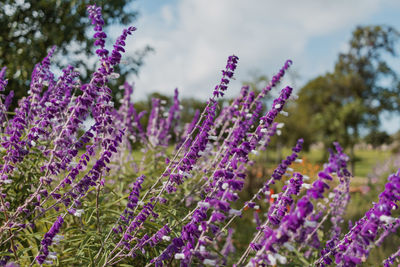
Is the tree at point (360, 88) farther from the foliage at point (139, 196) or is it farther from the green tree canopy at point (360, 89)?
the foliage at point (139, 196)

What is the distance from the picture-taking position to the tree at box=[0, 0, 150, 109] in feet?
29.4

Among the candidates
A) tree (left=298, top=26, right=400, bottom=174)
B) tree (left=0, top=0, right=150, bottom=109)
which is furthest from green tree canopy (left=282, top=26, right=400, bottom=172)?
tree (left=0, top=0, right=150, bottom=109)

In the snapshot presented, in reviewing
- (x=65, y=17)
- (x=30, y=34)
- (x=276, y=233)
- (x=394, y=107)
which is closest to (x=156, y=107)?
(x=276, y=233)

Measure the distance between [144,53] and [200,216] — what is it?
934 cm

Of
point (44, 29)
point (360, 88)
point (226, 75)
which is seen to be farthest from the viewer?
point (360, 88)

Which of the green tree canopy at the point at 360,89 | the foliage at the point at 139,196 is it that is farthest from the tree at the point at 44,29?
the green tree canopy at the point at 360,89

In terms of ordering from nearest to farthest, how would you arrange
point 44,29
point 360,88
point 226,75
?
point 226,75
point 44,29
point 360,88

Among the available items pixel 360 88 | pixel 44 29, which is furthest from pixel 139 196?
pixel 360 88

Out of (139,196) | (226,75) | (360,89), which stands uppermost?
(360,89)

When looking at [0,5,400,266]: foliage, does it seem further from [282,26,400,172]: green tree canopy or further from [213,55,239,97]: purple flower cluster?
[282,26,400,172]: green tree canopy

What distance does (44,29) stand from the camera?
Result: 948cm

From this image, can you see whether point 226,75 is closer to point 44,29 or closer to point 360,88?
point 44,29

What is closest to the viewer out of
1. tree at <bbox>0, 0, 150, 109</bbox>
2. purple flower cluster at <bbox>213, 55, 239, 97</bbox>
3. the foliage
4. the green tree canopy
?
the foliage

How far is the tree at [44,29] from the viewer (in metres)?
8.95
